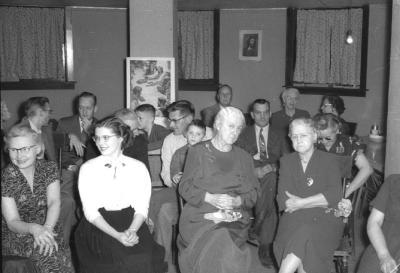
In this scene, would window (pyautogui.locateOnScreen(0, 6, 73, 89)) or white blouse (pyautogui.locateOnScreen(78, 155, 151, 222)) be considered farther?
window (pyautogui.locateOnScreen(0, 6, 73, 89))

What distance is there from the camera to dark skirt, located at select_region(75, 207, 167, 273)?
346cm

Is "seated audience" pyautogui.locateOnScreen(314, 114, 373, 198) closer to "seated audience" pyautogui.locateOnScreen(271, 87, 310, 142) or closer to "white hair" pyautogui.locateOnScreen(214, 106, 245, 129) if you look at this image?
"white hair" pyautogui.locateOnScreen(214, 106, 245, 129)

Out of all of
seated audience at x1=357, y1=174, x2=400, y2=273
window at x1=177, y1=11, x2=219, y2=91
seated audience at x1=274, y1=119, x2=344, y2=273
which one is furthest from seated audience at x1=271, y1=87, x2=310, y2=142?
seated audience at x1=357, y1=174, x2=400, y2=273

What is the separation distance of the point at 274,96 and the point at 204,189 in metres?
5.68

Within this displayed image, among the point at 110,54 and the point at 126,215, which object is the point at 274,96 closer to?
the point at 110,54

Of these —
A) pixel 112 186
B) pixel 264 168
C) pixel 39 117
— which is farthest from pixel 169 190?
pixel 39 117

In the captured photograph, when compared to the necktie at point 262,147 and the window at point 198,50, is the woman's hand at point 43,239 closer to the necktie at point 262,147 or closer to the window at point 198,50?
the necktie at point 262,147

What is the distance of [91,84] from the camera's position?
945 centimetres

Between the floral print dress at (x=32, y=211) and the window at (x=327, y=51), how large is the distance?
234 inches

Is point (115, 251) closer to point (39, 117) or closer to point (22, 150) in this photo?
point (22, 150)

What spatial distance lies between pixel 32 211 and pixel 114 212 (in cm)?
53

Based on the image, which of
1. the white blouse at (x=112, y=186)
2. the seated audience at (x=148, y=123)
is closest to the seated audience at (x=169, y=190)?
the seated audience at (x=148, y=123)

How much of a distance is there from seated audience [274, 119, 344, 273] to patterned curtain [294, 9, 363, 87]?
4969mm

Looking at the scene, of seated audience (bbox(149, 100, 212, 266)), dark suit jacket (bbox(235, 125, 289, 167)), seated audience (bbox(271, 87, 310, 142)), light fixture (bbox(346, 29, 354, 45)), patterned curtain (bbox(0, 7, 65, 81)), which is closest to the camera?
seated audience (bbox(149, 100, 212, 266))
